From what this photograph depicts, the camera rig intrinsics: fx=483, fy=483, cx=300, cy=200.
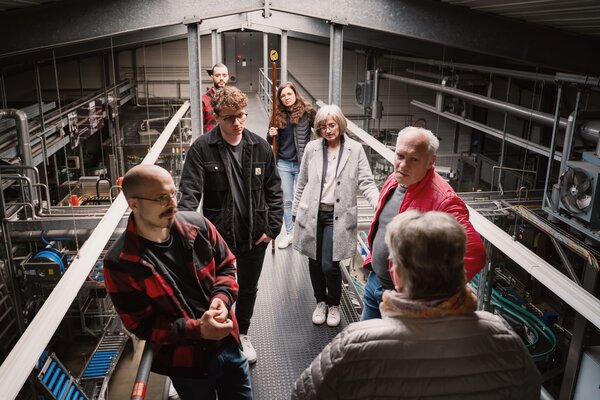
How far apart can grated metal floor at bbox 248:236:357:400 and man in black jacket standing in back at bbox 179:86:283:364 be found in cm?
47

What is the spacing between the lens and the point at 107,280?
64.4 inches

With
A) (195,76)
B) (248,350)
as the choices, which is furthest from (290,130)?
(248,350)

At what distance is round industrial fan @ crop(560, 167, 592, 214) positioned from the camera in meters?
5.15

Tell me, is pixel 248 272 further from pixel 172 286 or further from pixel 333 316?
pixel 172 286

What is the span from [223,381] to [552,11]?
4.90 meters

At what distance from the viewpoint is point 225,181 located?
2.54 meters

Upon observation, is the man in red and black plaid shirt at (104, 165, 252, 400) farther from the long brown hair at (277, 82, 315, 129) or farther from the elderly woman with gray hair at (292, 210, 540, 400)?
the long brown hair at (277, 82, 315, 129)

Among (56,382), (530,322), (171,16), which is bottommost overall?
(56,382)

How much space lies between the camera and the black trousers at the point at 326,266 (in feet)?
9.83

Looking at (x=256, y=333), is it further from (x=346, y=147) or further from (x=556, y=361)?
(x=556, y=361)

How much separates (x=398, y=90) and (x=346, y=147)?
1501cm

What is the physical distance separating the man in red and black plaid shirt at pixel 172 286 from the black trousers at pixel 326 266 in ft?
3.86

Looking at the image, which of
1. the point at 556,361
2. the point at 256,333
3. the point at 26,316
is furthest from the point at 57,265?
the point at 556,361

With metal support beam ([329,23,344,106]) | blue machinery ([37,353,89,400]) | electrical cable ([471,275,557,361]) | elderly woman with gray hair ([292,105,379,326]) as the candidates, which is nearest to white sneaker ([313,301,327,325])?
elderly woman with gray hair ([292,105,379,326])
